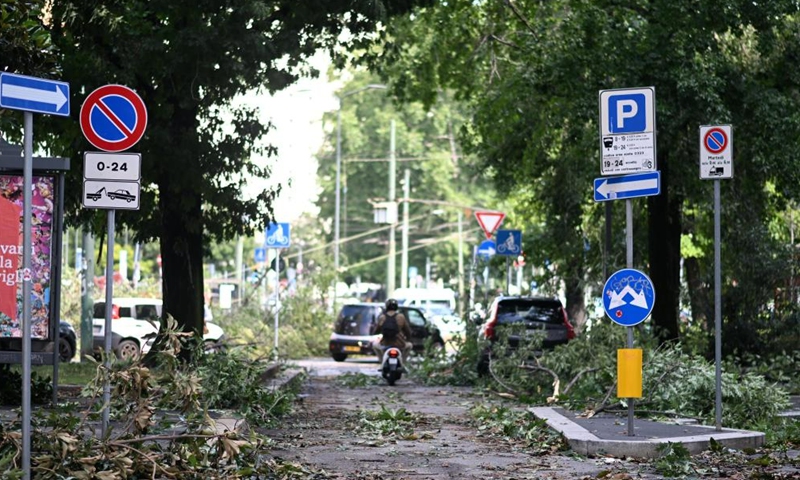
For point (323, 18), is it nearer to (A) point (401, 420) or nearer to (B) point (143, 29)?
(B) point (143, 29)

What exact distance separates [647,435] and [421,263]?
70.8 m

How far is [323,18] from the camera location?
69.3ft

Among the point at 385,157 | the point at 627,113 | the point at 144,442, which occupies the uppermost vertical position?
the point at 385,157

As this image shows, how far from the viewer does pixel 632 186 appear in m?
13.7

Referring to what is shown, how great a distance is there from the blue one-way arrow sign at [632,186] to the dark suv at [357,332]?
2462 cm

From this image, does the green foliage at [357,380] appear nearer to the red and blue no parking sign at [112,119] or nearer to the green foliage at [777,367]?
the green foliage at [777,367]

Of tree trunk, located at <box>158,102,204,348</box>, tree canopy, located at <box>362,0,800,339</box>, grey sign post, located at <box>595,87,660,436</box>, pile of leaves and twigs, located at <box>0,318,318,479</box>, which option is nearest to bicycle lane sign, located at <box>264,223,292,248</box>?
tree canopy, located at <box>362,0,800,339</box>

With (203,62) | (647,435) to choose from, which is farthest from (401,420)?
(203,62)

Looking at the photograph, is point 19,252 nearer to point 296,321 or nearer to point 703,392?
point 703,392

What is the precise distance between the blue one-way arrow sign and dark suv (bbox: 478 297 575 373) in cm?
1072

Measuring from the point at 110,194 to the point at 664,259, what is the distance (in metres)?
15.2

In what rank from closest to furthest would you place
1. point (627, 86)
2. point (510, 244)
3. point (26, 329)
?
point (26, 329) → point (627, 86) → point (510, 244)

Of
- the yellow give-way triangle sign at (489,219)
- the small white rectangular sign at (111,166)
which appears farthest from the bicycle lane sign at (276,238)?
the small white rectangular sign at (111,166)

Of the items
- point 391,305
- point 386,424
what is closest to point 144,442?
point 386,424
